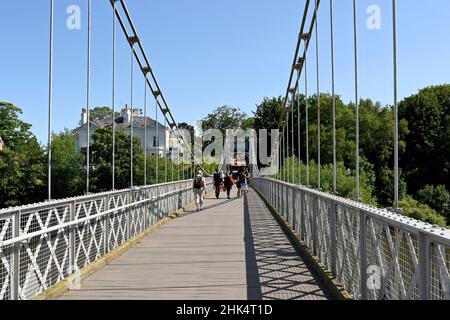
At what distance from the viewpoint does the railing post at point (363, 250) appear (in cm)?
434

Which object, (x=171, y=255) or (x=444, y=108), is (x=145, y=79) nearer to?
(x=171, y=255)

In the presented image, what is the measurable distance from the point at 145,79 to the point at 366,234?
12.4 metres

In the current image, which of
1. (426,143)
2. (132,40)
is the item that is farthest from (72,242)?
(426,143)

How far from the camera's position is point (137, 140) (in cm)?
5194

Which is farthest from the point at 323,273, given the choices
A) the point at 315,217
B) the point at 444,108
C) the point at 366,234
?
the point at 444,108

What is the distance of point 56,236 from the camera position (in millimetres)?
5527

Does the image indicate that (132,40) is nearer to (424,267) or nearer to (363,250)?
(363,250)

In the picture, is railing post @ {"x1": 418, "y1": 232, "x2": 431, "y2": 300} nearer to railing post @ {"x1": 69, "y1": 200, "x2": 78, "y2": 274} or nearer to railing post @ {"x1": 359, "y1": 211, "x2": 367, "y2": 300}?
railing post @ {"x1": 359, "y1": 211, "x2": 367, "y2": 300}

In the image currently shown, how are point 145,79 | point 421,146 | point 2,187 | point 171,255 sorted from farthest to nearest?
1. point 421,146
2. point 2,187
3. point 145,79
4. point 171,255

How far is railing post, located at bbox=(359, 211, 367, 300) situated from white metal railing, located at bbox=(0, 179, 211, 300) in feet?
8.28

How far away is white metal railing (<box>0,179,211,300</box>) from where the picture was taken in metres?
4.38

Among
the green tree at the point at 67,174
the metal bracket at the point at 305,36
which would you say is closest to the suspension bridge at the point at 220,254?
the metal bracket at the point at 305,36

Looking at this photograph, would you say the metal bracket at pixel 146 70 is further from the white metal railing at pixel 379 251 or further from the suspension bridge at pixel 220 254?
the white metal railing at pixel 379 251
